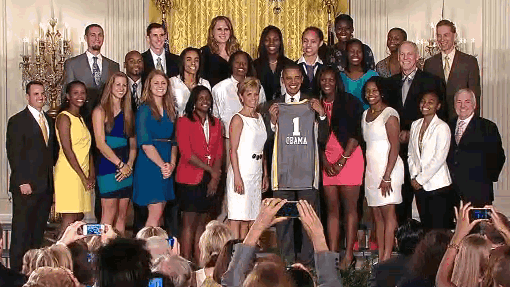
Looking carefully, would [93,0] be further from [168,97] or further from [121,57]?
[168,97]

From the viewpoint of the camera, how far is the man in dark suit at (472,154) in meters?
10.8

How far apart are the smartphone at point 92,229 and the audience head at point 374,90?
4.39m

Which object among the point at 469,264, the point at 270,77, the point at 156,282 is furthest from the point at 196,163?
the point at 156,282

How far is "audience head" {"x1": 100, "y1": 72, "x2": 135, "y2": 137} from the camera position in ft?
36.6

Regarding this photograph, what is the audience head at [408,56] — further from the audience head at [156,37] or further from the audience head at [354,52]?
the audience head at [156,37]

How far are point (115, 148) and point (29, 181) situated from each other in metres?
0.84

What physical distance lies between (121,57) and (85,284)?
778 centimetres

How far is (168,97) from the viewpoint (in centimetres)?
1126

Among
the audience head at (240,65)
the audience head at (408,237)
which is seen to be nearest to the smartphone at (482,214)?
the audience head at (408,237)

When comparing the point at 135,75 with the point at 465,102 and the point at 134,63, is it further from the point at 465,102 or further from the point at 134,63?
the point at 465,102

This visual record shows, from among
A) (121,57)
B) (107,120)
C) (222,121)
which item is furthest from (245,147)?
(121,57)

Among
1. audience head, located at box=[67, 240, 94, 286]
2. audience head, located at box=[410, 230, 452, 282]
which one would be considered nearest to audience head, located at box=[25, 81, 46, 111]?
audience head, located at box=[67, 240, 94, 286]

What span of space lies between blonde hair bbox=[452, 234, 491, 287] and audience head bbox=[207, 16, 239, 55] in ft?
19.1

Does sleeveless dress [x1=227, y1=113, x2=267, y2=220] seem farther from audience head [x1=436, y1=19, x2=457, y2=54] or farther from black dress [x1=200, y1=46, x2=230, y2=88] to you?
audience head [x1=436, y1=19, x2=457, y2=54]
